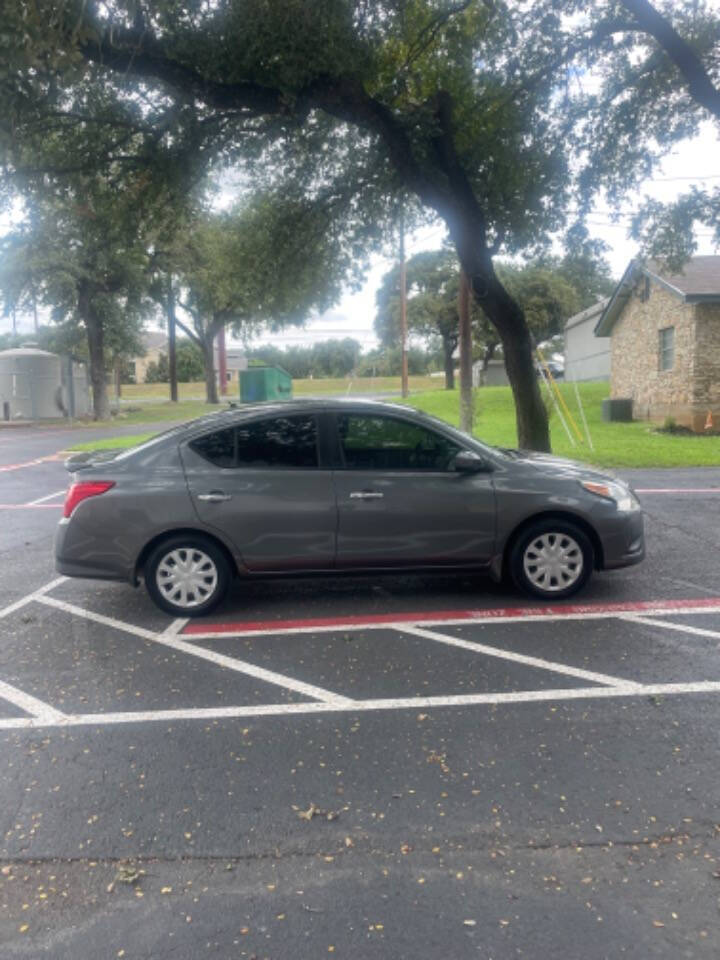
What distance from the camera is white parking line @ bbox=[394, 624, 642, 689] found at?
182 inches

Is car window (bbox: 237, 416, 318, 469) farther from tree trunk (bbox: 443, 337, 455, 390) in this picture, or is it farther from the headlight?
tree trunk (bbox: 443, 337, 455, 390)

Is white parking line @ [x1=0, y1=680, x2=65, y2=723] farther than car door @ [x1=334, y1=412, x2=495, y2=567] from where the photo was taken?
No

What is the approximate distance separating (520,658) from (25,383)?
112 feet

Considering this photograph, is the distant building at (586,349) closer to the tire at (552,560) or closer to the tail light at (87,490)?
the tire at (552,560)

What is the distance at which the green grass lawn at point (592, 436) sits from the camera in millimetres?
15906

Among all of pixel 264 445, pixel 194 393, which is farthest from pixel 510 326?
pixel 194 393

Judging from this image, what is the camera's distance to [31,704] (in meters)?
4.44

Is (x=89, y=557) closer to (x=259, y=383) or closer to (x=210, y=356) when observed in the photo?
(x=259, y=383)

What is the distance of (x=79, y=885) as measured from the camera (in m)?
2.85

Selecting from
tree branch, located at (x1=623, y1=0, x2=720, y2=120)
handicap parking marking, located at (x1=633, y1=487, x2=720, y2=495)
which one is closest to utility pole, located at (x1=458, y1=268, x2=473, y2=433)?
handicap parking marking, located at (x1=633, y1=487, x2=720, y2=495)

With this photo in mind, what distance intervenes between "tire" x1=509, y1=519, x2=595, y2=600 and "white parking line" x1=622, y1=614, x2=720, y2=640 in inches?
21.3

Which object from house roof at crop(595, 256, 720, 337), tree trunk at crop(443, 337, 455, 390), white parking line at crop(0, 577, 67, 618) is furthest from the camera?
tree trunk at crop(443, 337, 455, 390)

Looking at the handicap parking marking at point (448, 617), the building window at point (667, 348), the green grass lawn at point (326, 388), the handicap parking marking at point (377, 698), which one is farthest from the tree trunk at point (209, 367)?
the handicap parking marking at point (448, 617)

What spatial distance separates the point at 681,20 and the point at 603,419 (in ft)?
52.3
